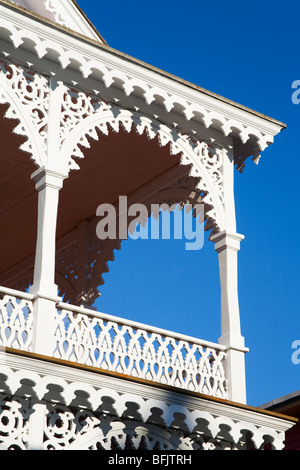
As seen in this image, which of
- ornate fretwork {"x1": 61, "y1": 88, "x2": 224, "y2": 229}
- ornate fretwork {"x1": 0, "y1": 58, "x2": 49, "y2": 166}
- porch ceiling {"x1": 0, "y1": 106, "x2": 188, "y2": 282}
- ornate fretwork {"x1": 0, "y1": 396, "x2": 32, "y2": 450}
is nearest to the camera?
ornate fretwork {"x1": 0, "y1": 396, "x2": 32, "y2": 450}

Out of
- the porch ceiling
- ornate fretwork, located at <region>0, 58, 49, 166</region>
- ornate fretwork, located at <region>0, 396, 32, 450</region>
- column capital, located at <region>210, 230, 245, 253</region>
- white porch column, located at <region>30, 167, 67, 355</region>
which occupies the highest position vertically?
the porch ceiling

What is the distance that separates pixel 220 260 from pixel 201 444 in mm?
2607

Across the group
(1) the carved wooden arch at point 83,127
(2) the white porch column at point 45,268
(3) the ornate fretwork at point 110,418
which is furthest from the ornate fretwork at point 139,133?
(3) the ornate fretwork at point 110,418

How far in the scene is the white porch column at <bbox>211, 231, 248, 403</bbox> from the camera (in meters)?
11.4

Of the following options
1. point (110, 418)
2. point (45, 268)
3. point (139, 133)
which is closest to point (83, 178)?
point (139, 133)

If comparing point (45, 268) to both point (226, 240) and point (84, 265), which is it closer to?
point (226, 240)

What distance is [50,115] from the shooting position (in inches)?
441

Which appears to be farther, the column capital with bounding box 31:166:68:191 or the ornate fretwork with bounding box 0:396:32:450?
the column capital with bounding box 31:166:68:191

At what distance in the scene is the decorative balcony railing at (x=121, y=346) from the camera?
10211 millimetres

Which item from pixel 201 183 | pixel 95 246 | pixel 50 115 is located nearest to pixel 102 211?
pixel 95 246

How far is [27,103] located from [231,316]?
383cm

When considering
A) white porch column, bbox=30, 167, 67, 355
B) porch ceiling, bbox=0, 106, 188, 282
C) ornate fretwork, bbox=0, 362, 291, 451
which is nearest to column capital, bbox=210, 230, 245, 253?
porch ceiling, bbox=0, 106, 188, 282

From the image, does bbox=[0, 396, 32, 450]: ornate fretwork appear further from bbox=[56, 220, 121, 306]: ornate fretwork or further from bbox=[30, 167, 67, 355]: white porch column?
bbox=[56, 220, 121, 306]: ornate fretwork

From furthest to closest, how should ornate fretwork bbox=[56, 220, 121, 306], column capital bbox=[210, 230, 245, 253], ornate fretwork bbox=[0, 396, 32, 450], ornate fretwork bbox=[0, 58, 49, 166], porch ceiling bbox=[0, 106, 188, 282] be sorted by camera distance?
1. ornate fretwork bbox=[56, 220, 121, 306]
2. porch ceiling bbox=[0, 106, 188, 282]
3. column capital bbox=[210, 230, 245, 253]
4. ornate fretwork bbox=[0, 58, 49, 166]
5. ornate fretwork bbox=[0, 396, 32, 450]
